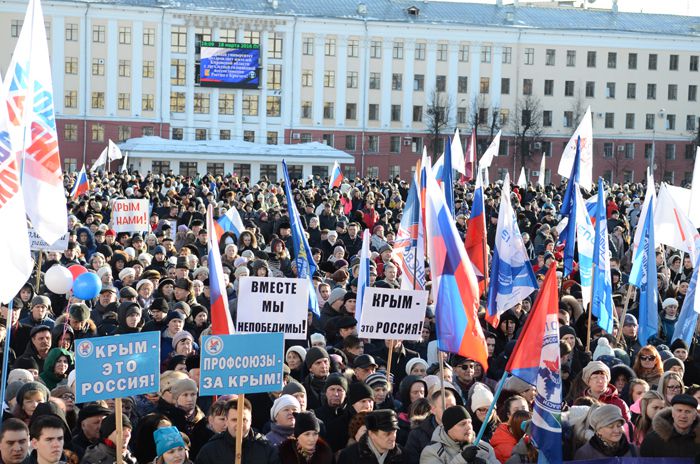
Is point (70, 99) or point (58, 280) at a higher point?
point (70, 99)

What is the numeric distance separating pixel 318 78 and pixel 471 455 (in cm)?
6557

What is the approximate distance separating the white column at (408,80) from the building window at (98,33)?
56.4 feet

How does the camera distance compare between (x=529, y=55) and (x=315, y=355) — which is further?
(x=529, y=55)

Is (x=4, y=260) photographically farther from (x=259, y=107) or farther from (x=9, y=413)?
(x=259, y=107)

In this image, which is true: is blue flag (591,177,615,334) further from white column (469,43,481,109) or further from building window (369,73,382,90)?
white column (469,43,481,109)

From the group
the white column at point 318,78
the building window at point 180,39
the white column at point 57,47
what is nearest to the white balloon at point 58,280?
the white column at point 57,47

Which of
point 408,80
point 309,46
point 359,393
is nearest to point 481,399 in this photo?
point 359,393

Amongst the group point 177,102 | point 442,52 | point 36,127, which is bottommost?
point 36,127

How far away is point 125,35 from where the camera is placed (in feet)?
227

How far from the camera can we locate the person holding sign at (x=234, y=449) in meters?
7.74

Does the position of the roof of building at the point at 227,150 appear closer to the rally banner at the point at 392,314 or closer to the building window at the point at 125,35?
the building window at the point at 125,35

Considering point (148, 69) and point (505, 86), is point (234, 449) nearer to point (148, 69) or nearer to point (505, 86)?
point (148, 69)

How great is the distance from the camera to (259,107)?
235ft

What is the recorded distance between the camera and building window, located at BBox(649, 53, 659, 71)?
77.9 meters
